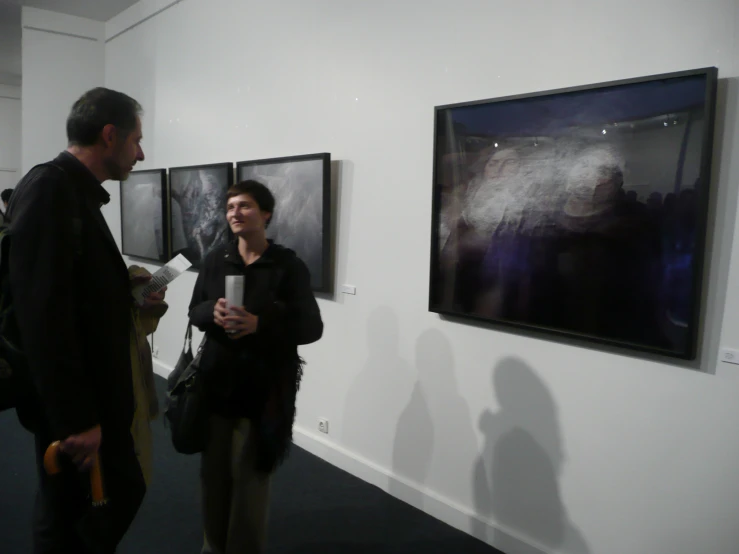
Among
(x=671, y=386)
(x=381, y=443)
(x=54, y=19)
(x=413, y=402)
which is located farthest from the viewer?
(x=54, y=19)

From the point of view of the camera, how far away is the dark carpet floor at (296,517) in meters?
2.62

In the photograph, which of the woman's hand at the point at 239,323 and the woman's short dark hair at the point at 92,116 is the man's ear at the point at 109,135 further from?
the woman's hand at the point at 239,323

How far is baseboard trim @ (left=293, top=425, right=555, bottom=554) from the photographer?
2.57 metres

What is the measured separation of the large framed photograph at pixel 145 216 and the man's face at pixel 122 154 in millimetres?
3517

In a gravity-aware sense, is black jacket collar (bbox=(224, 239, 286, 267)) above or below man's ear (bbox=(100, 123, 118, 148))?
below

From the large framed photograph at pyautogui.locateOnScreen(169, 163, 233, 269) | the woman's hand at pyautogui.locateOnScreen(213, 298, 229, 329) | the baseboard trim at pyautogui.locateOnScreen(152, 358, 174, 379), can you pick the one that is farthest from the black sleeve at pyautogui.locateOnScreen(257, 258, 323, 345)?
the baseboard trim at pyautogui.locateOnScreen(152, 358, 174, 379)

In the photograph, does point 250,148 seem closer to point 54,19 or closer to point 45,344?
point 45,344

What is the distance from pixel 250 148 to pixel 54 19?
3777mm

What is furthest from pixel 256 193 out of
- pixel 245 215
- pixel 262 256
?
pixel 262 256

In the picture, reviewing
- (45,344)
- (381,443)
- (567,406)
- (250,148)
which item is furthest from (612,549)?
(250,148)

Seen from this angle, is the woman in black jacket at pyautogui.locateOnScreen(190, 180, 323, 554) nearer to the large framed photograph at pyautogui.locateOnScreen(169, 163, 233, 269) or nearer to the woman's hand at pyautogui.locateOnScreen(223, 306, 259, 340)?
the woman's hand at pyautogui.locateOnScreen(223, 306, 259, 340)

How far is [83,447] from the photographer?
1.46 m

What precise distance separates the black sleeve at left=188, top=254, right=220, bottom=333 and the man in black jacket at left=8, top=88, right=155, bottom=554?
0.45 meters

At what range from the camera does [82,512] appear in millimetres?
1640
